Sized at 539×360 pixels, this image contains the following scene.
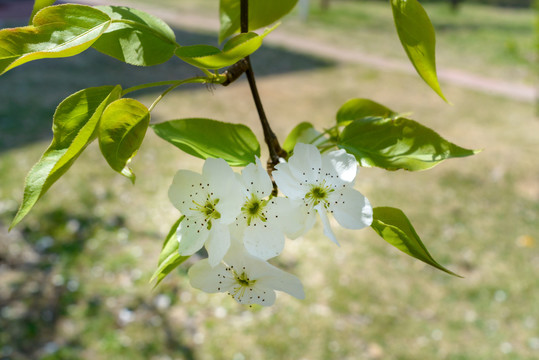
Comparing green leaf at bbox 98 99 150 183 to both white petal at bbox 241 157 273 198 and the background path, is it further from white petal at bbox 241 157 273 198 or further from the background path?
the background path

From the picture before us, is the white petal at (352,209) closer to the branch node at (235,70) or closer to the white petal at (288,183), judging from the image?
the white petal at (288,183)

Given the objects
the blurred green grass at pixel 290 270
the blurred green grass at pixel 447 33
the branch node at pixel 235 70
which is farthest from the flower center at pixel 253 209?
the blurred green grass at pixel 447 33

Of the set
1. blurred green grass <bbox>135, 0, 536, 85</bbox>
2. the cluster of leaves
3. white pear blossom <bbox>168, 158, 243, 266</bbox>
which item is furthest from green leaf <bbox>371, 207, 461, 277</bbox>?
blurred green grass <bbox>135, 0, 536, 85</bbox>

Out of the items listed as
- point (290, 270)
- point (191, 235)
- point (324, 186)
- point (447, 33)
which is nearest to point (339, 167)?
point (324, 186)

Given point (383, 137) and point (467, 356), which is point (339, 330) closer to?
point (467, 356)

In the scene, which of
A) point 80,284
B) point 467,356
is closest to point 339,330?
point 467,356

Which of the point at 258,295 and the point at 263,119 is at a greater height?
the point at 263,119

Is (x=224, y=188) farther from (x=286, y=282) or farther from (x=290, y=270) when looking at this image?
(x=290, y=270)
